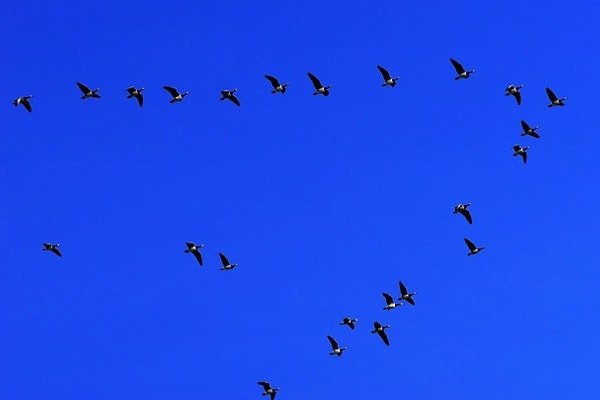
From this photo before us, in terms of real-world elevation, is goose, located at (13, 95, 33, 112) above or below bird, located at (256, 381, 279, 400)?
above

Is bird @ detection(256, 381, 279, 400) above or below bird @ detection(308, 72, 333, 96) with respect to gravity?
below

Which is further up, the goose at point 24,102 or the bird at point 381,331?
the goose at point 24,102

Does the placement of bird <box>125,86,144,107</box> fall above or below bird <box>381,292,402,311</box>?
above

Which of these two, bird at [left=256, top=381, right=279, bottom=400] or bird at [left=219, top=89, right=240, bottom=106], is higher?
bird at [left=219, top=89, right=240, bottom=106]

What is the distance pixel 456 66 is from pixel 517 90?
16.1ft

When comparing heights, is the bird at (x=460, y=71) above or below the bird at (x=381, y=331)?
above

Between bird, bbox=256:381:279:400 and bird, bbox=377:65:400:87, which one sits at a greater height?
bird, bbox=377:65:400:87

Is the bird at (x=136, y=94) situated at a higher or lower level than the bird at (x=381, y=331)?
higher

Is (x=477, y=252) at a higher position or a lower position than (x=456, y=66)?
lower

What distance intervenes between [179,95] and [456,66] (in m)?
21.6

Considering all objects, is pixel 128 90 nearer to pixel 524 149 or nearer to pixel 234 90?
pixel 234 90

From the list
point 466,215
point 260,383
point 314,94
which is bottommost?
point 260,383

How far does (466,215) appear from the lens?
401 feet

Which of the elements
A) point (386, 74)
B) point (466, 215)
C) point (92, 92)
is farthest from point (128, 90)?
point (466, 215)
